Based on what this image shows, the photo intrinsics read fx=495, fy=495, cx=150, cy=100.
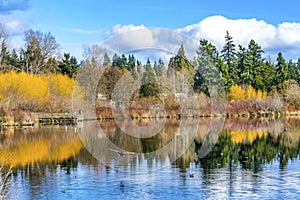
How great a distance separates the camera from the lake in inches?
580

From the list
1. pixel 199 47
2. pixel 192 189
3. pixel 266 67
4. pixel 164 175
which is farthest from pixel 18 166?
pixel 266 67

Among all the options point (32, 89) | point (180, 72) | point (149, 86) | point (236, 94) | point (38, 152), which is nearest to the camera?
point (38, 152)

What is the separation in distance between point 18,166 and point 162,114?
40602mm

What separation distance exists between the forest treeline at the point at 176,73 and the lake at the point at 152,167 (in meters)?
22.3

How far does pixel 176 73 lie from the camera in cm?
6319

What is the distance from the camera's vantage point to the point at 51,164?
68.8ft

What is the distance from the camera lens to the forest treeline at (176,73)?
57.6 m

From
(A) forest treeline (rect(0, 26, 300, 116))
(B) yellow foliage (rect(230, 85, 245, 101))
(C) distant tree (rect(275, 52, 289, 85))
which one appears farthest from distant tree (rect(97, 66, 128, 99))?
(C) distant tree (rect(275, 52, 289, 85))

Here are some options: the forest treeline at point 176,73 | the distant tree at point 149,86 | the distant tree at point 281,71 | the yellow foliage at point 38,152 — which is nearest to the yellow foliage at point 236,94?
the forest treeline at point 176,73

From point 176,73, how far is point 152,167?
144ft

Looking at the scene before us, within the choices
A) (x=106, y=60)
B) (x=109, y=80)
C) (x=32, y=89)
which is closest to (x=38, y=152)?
(x=32, y=89)

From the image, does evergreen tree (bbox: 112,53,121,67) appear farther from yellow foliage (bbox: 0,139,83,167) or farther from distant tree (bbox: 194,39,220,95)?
yellow foliage (bbox: 0,139,83,167)

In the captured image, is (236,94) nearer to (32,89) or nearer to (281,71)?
(281,71)

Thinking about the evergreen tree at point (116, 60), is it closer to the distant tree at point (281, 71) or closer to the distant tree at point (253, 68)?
the distant tree at point (253, 68)
